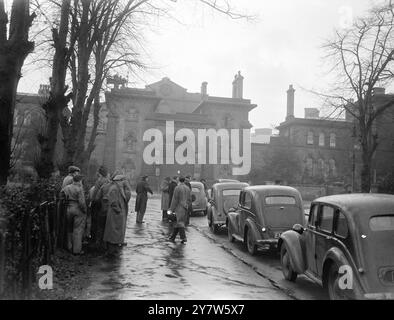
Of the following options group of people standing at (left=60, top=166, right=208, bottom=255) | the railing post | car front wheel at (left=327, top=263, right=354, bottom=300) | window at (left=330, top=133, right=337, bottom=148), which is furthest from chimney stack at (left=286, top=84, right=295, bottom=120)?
the railing post

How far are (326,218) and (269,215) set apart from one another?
440 centimetres

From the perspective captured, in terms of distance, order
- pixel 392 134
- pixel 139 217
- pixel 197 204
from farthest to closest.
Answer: pixel 392 134 < pixel 197 204 < pixel 139 217

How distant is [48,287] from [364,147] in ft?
72.8

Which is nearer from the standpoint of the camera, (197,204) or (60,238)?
(60,238)

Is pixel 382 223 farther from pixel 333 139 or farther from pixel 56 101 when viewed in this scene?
pixel 333 139

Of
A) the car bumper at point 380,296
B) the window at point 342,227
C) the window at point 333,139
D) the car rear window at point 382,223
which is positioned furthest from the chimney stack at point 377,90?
the car bumper at point 380,296

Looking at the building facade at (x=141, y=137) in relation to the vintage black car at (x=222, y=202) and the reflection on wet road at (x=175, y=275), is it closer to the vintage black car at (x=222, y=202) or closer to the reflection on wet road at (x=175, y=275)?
the vintage black car at (x=222, y=202)

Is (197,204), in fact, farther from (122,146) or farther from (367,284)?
(122,146)

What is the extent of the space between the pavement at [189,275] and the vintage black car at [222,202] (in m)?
3.15

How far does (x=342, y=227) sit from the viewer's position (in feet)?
22.9

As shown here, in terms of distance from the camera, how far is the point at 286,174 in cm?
5066

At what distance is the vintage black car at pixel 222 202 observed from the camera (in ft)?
55.6

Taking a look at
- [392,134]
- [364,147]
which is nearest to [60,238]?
[364,147]
